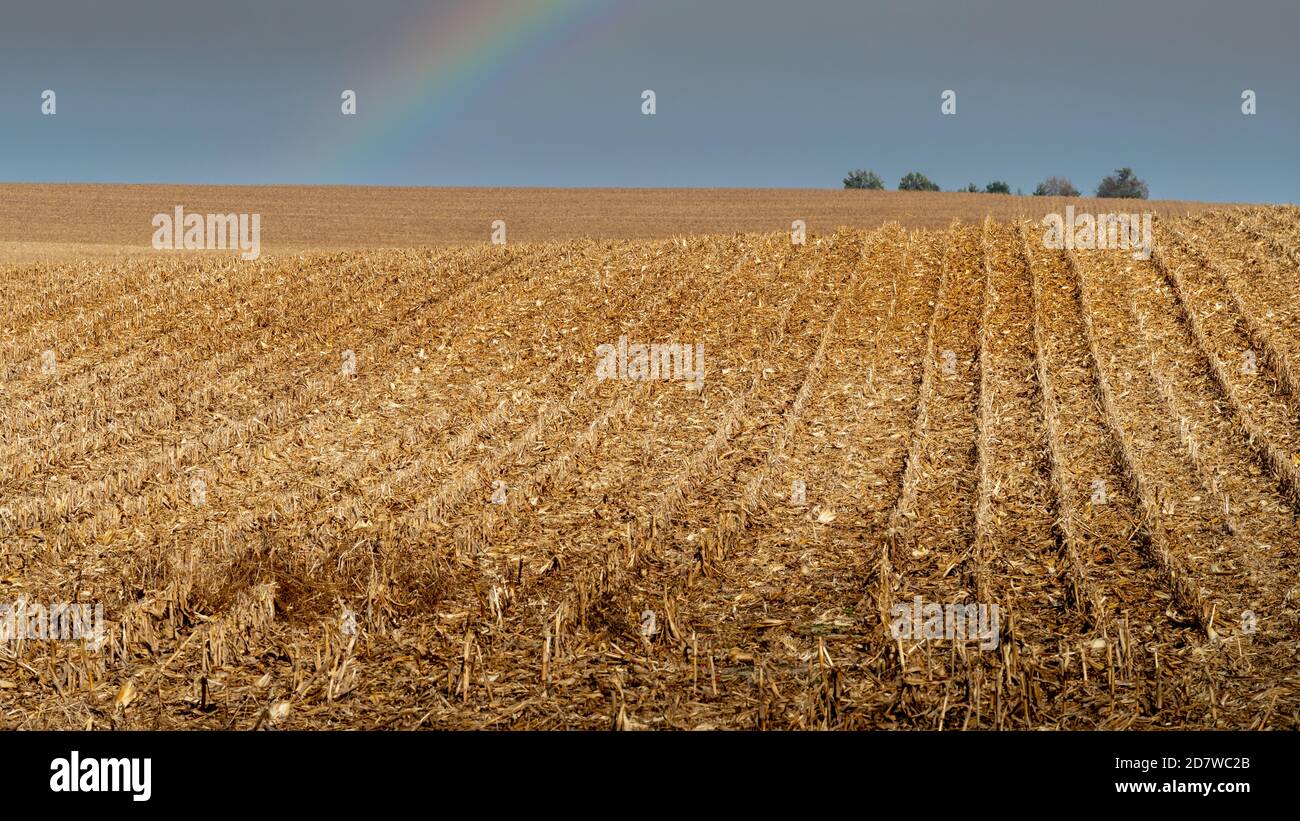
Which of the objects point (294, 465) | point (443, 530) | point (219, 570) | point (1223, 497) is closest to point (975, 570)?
point (1223, 497)

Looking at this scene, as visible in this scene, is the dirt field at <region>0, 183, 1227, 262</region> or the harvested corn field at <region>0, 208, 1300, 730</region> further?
the dirt field at <region>0, 183, 1227, 262</region>

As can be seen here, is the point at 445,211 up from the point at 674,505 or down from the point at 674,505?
up

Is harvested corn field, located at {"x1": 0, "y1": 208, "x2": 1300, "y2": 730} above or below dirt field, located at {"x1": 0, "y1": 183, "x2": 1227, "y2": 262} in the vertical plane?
below

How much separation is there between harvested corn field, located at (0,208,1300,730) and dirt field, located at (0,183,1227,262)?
20.8 metres

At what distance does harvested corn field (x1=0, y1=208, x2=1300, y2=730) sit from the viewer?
7.59 metres

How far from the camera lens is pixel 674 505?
11.5 meters

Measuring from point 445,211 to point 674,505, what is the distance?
5352 centimetres

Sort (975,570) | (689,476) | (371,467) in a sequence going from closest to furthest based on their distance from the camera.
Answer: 1. (975,570)
2. (689,476)
3. (371,467)

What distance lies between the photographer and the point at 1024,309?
20.9 metres

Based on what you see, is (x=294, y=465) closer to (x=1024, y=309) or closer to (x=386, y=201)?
(x=1024, y=309)

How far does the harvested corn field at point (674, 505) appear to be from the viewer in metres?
7.59

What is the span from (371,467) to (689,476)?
4.27 metres

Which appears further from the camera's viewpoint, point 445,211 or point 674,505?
point 445,211
